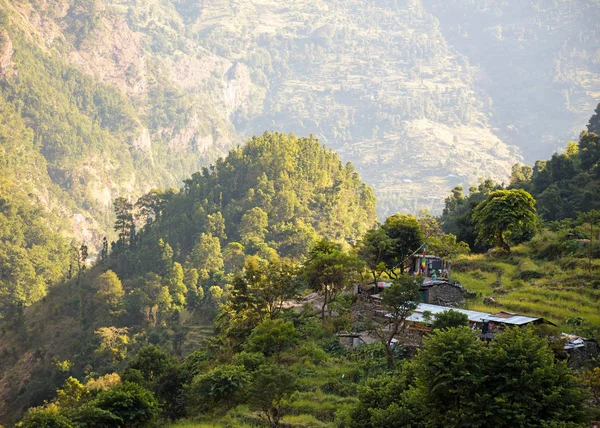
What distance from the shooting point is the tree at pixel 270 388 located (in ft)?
105

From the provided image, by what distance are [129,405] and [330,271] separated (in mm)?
16555

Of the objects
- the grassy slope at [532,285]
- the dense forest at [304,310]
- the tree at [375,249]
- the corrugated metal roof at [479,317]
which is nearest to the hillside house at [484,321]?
the corrugated metal roof at [479,317]

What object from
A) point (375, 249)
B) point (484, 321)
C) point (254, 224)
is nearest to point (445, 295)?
point (484, 321)

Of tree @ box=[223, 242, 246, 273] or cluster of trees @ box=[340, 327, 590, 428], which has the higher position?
tree @ box=[223, 242, 246, 273]

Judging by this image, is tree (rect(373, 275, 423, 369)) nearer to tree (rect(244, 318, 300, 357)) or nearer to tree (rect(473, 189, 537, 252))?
tree (rect(244, 318, 300, 357))

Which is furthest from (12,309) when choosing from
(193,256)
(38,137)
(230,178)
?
(38,137)

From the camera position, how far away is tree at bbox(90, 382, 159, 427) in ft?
109

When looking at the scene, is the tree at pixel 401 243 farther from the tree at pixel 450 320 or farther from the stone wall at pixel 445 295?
the tree at pixel 450 320

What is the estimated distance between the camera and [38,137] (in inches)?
7776

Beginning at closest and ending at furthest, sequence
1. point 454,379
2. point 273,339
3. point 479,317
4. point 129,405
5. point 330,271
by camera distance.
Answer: point 454,379
point 129,405
point 479,317
point 273,339
point 330,271

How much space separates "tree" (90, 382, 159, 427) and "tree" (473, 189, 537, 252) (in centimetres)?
2928

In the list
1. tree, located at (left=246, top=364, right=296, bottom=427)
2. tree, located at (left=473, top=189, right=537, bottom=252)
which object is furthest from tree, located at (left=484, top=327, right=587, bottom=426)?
tree, located at (left=473, top=189, right=537, bottom=252)

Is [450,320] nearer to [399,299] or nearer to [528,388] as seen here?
[399,299]

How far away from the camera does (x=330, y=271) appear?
151 feet
